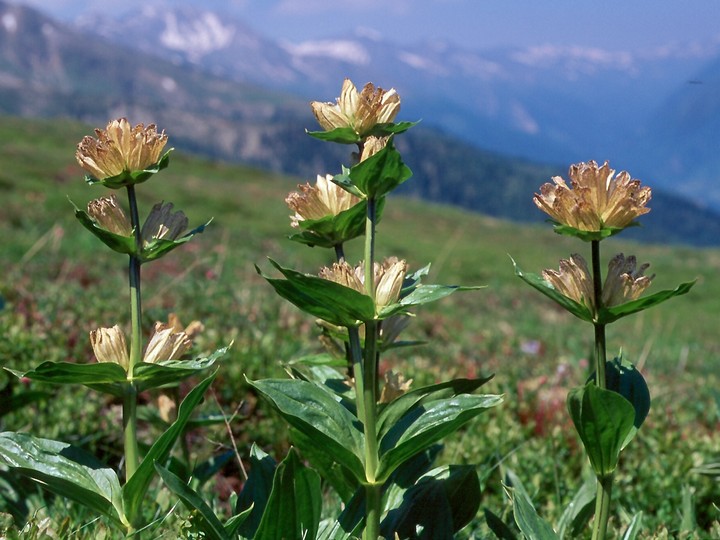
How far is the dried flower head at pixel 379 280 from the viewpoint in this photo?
216cm

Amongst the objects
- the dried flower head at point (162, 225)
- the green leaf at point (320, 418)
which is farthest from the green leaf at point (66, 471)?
the dried flower head at point (162, 225)

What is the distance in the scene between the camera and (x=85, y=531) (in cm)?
252

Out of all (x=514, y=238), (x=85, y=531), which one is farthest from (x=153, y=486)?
(x=514, y=238)

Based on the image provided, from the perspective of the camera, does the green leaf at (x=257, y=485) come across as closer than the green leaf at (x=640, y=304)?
No

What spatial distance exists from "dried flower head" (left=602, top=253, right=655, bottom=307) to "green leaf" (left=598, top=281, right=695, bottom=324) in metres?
0.06

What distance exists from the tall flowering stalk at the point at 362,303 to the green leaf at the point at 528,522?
32 cm

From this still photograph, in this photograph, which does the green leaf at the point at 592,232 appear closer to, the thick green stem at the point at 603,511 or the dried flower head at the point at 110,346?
the thick green stem at the point at 603,511

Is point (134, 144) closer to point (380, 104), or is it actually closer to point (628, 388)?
point (380, 104)

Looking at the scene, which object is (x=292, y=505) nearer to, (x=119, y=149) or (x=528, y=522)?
(x=528, y=522)

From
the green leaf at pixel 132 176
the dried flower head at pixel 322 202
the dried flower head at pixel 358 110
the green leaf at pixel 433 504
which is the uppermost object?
the dried flower head at pixel 358 110

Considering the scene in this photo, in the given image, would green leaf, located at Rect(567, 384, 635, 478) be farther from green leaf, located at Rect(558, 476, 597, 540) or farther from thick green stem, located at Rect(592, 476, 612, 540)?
green leaf, located at Rect(558, 476, 597, 540)

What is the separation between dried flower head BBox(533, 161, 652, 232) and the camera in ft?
Answer: 6.59

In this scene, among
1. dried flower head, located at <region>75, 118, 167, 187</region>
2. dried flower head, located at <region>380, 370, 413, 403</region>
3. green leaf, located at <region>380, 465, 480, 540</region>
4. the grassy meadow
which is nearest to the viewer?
dried flower head, located at <region>75, 118, 167, 187</region>

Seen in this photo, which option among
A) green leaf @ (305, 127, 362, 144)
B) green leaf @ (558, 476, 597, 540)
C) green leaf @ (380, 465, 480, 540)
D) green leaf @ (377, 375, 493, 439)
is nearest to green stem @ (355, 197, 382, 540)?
green leaf @ (377, 375, 493, 439)
